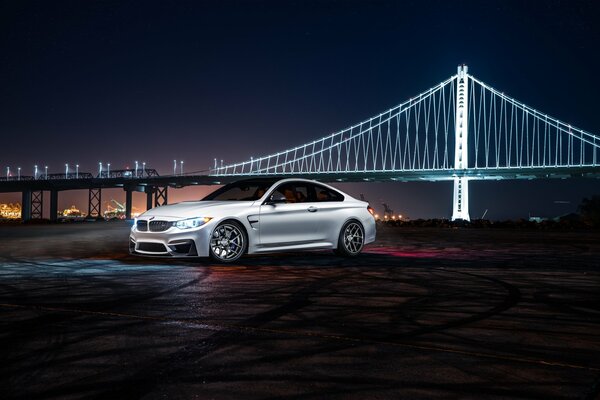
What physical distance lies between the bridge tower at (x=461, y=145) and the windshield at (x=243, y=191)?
146 feet

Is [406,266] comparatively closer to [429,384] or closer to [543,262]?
[543,262]

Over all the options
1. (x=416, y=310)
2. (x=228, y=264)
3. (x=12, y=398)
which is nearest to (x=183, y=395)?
(x=12, y=398)

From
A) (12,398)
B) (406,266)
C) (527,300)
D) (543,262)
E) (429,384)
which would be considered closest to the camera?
(12,398)

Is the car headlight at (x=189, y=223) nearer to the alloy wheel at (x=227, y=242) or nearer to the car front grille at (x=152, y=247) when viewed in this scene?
the alloy wheel at (x=227, y=242)

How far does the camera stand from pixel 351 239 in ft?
34.7

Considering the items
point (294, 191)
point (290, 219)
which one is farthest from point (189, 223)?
point (294, 191)

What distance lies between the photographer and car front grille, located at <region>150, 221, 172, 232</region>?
9.08m

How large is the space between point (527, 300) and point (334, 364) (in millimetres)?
3085

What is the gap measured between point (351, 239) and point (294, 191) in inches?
50.0

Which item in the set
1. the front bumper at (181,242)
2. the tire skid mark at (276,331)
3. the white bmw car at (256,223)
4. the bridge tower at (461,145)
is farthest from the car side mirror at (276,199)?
the bridge tower at (461,145)

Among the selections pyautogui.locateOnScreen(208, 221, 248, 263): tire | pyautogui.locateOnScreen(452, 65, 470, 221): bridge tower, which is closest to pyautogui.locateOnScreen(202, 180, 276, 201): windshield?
pyautogui.locateOnScreen(208, 221, 248, 263): tire

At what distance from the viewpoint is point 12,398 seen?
3023 millimetres

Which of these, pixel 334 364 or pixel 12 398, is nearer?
pixel 12 398

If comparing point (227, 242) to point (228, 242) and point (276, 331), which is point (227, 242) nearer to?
point (228, 242)
